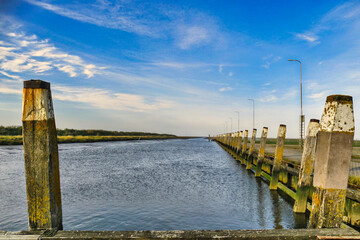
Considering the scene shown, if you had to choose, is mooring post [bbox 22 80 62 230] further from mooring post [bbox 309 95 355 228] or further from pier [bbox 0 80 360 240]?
mooring post [bbox 309 95 355 228]

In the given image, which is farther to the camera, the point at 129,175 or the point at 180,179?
the point at 129,175

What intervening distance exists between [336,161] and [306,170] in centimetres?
462

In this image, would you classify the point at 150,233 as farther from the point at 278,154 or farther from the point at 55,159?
the point at 278,154

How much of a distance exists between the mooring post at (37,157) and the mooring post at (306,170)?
803cm

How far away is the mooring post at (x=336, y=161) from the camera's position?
4.74 metres

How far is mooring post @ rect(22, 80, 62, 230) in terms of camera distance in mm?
4469

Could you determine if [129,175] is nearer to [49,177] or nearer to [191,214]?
[191,214]

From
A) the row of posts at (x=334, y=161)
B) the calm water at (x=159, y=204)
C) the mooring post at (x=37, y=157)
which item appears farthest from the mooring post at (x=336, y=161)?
the mooring post at (x=37, y=157)

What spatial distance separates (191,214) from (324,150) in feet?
21.2

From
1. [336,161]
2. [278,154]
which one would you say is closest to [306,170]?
[278,154]

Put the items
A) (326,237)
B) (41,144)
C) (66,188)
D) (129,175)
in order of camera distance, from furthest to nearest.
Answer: (129,175) < (66,188) < (41,144) < (326,237)

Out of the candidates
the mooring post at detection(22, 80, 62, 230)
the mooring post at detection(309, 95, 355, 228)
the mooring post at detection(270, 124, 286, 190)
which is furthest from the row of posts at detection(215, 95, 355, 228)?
the mooring post at detection(270, 124, 286, 190)

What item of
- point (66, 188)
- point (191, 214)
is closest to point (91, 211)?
point (191, 214)

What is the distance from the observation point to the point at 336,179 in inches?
188
